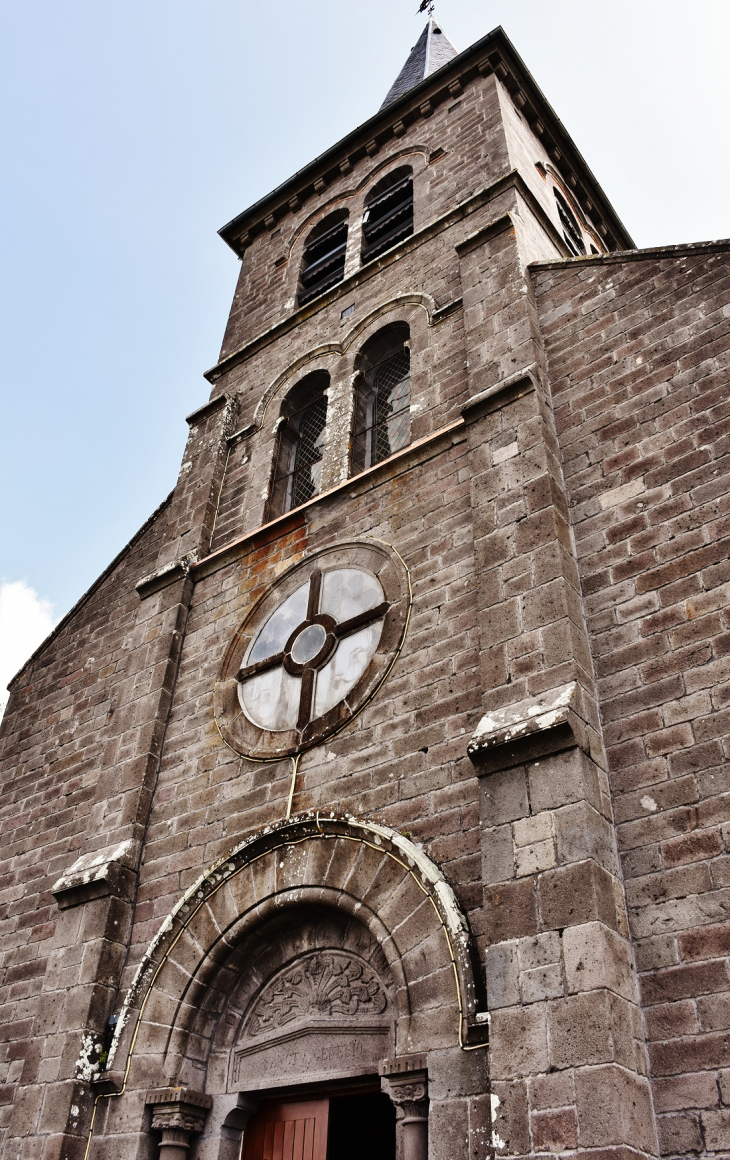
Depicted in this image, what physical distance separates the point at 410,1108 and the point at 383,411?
21.2 feet

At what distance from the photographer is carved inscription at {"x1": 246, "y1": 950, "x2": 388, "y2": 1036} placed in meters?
5.61

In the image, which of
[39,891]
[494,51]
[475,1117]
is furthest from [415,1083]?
[494,51]

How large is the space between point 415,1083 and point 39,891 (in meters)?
4.39

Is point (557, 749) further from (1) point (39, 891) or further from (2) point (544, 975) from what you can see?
(1) point (39, 891)

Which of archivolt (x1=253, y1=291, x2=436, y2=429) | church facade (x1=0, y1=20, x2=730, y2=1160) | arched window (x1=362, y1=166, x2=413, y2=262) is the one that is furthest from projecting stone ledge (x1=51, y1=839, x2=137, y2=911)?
arched window (x1=362, y1=166, x2=413, y2=262)

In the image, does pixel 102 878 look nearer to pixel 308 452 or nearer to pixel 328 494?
pixel 328 494

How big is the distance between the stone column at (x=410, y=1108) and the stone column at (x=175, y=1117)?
1.52 metres

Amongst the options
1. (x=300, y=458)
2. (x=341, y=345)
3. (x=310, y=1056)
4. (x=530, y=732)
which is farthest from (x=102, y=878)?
(x=341, y=345)

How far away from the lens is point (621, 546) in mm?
6047

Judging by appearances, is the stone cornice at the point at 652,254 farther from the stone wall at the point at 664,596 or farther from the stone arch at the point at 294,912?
the stone arch at the point at 294,912

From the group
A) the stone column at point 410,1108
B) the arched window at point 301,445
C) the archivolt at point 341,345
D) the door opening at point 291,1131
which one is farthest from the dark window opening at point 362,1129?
the archivolt at point 341,345

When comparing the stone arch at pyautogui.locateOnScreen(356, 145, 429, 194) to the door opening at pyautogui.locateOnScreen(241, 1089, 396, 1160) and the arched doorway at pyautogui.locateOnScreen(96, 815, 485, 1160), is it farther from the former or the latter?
the door opening at pyautogui.locateOnScreen(241, 1089, 396, 1160)

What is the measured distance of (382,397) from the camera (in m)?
9.77

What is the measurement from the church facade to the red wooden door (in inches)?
0.9
